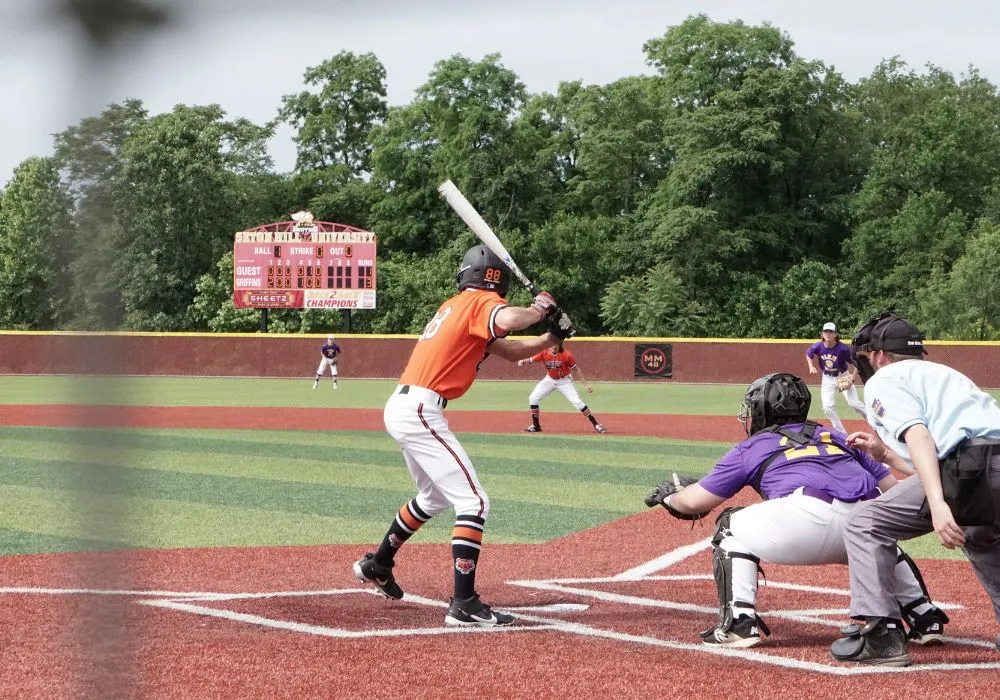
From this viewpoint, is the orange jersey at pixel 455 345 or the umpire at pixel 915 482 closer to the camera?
the umpire at pixel 915 482

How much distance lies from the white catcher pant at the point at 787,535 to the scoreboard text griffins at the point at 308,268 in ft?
119

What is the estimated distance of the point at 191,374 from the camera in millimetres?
41219

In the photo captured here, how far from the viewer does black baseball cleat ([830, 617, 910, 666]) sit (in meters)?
5.34

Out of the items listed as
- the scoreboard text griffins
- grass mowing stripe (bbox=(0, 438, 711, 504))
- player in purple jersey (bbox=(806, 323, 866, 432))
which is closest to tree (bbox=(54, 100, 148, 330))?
grass mowing stripe (bbox=(0, 438, 711, 504))

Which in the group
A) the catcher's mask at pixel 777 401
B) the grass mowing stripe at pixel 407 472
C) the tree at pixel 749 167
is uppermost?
the tree at pixel 749 167

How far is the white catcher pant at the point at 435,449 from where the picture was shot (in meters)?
6.42

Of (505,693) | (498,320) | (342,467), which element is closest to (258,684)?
(505,693)

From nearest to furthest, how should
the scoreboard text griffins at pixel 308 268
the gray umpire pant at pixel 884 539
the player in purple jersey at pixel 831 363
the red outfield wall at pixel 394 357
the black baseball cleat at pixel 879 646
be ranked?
the gray umpire pant at pixel 884 539 → the black baseball cleat at pixel 879 646 → the player in purple jersey at pixel 831 363 → the red outfield wall at pixel 394 357 → the scoreboard text griffins at pixel 308 268

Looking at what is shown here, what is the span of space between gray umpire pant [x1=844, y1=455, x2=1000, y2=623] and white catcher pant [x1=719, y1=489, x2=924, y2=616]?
24 cm

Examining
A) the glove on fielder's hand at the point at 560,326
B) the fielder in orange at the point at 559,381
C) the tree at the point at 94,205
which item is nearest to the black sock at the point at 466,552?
the glove on fielder's hand at the point at 560,326

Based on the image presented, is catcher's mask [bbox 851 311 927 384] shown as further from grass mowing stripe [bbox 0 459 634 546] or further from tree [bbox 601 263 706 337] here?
tree [bbox 601 263 706 337]

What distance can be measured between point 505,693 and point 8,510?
7645 millimetres

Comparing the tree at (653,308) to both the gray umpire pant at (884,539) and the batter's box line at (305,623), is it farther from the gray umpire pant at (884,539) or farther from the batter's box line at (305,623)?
the gray umpire pant at (884,539)

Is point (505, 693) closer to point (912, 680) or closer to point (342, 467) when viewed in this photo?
point (912, 680)
